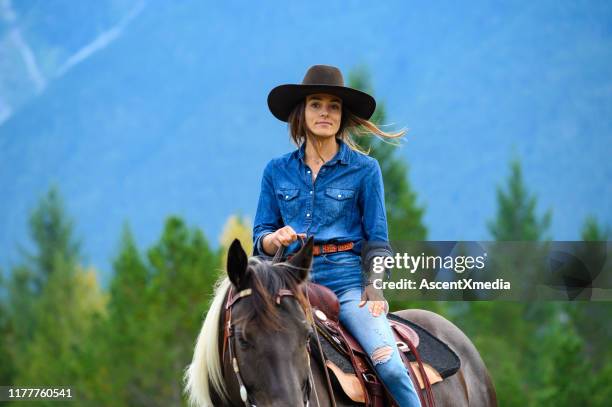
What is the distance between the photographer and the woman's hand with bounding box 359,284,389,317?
17.7 feet

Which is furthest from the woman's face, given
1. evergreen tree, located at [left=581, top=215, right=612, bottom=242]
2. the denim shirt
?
evergreen tree, located at [left=581, top=215, right=612, bottom=242]

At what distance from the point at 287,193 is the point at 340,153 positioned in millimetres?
414

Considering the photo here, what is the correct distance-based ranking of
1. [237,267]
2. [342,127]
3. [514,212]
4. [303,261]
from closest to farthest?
[237,267] → [303,261] → [342,127] → [514,212]

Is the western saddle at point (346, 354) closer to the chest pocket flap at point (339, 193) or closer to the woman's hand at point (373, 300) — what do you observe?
the woman's hand at point (373, 300)

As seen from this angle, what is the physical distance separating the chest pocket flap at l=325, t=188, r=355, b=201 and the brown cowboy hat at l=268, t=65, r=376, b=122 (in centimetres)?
60

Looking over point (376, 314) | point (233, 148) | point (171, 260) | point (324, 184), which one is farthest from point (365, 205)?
point (233, 148)

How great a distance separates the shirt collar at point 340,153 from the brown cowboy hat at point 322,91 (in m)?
0.26

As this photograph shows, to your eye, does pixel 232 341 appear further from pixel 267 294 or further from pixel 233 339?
pixel 267 294

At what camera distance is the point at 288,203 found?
5621mm

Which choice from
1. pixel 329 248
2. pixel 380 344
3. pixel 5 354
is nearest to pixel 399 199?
pixel 5 354

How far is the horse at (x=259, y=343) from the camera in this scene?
4.18 m

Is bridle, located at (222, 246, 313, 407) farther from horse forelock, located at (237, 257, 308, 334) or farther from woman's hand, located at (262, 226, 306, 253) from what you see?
woman's hand, located at (262, 226, 306, 253)

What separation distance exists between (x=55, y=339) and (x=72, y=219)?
1716 cm

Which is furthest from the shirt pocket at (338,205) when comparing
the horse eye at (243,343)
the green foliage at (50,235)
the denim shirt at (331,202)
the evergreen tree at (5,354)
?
the green foliage at (50,235)
